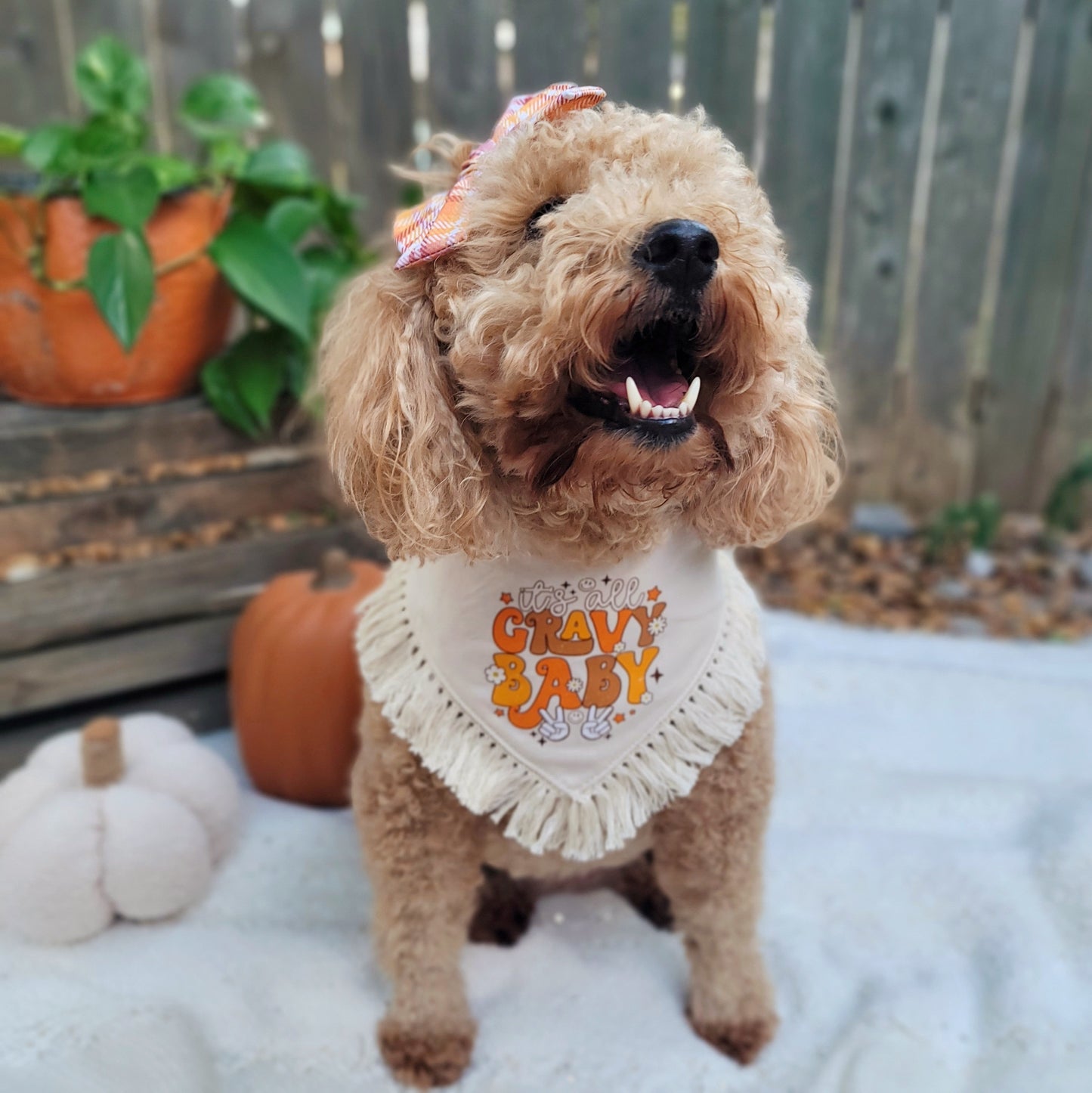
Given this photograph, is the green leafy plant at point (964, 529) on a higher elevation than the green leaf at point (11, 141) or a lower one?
lower

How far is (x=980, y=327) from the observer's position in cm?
269

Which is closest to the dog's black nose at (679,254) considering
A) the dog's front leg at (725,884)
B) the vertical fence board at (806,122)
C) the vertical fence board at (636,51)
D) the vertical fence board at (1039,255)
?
the dog's front leg at (725,884)

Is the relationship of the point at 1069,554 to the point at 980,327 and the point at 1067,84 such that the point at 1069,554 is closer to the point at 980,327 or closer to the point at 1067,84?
the point at 980,327

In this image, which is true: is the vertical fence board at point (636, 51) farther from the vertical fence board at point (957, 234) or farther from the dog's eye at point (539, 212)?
the dog's eye at point (539, 212)

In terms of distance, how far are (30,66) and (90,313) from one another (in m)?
1.12

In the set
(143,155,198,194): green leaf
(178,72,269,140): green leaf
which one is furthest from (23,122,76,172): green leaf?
(178,72,269,140): green leaf

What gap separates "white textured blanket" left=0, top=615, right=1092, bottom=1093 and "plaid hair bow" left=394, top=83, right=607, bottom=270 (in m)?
1.03

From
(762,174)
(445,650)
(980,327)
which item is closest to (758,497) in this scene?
(445,650)

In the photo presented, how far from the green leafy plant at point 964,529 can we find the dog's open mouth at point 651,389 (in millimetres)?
2053

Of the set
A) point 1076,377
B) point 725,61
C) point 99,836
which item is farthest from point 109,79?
point 1076,377

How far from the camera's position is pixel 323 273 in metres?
1.85

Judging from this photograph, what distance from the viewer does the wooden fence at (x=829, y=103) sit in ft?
7.82

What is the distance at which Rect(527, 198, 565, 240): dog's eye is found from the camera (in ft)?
3.02

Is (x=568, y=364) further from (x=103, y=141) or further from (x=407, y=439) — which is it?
(x=103, y=141)
